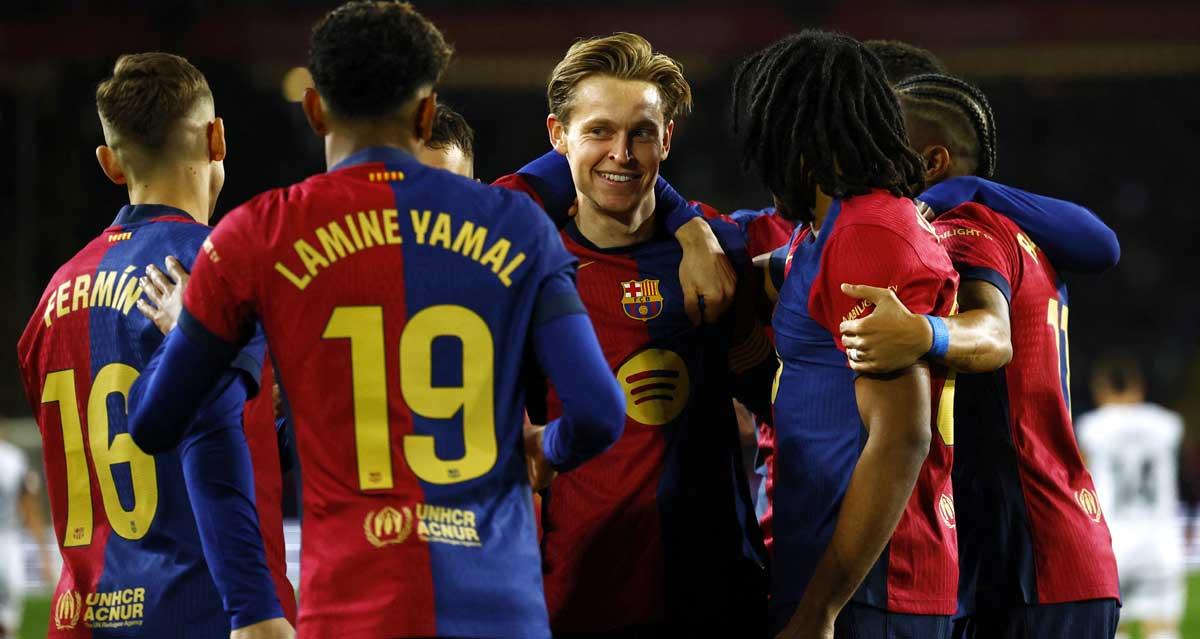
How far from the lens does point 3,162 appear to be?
1750 centimetres

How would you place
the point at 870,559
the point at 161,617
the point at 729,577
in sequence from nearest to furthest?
the point at 870,559, the point at 161,617, the point at 729,577

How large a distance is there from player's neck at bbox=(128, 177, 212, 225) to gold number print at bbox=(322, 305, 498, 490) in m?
1.01

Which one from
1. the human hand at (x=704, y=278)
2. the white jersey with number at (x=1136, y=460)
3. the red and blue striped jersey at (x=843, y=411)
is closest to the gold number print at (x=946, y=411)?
the red and blue striped jersey at (x=843, y=411)

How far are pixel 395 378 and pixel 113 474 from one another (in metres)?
0.96

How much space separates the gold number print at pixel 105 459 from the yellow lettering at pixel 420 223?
922 millimetres

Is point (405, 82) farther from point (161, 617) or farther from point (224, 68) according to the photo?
point (224, 68)

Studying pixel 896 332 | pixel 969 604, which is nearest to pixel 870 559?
pixel 896 332

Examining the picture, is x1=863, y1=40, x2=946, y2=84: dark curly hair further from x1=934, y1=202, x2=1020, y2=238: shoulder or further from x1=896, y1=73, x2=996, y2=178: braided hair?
x1=934, y1=202, x2=1020, y2=238: shoulder

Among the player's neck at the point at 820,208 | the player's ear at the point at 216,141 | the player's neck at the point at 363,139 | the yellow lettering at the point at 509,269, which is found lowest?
the yellow lettering at the point at 509,269

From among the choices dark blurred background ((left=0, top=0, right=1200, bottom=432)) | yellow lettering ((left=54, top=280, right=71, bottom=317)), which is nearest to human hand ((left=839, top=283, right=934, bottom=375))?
yellow lettering ((left=54, top=280, right=71, bottom=317))

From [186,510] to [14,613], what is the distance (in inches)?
267

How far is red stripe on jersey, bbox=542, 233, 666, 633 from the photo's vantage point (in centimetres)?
299

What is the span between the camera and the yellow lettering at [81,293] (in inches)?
112

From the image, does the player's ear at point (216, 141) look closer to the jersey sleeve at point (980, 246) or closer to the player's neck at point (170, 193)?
the player's neck at point (170, 193)
